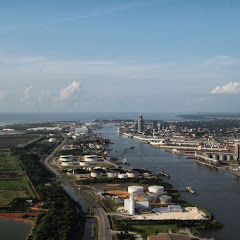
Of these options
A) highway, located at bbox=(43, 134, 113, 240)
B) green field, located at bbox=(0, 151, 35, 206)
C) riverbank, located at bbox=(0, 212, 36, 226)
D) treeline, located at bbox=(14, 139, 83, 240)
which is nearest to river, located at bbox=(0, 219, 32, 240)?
riverbank, located at bbox=(0, 212, 36, 226)

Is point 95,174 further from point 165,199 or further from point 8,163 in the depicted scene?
point 8,163

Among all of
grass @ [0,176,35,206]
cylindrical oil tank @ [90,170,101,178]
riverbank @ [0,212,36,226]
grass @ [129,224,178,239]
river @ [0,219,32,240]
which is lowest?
river @ [0,219,32,240]

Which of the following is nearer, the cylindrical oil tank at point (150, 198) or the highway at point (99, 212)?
the highway at point (99, 212)

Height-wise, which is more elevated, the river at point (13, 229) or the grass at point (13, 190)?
the grass at point (13, 190)

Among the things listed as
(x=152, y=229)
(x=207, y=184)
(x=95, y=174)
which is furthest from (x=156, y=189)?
(x=95, y=174)

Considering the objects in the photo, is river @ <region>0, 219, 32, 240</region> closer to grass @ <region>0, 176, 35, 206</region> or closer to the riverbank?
the riverbank

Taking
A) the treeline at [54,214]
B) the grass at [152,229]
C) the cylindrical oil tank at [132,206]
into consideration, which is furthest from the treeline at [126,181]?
the grass at [152,229]

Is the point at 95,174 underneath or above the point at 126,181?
above

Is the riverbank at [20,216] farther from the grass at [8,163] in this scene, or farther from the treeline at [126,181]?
the grass at [8,163]

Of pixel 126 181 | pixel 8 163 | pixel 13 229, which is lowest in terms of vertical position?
pixel 13 229

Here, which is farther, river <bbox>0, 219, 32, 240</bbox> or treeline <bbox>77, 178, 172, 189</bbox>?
treeline <bbox>77, 178, 172, 189</bbox>
